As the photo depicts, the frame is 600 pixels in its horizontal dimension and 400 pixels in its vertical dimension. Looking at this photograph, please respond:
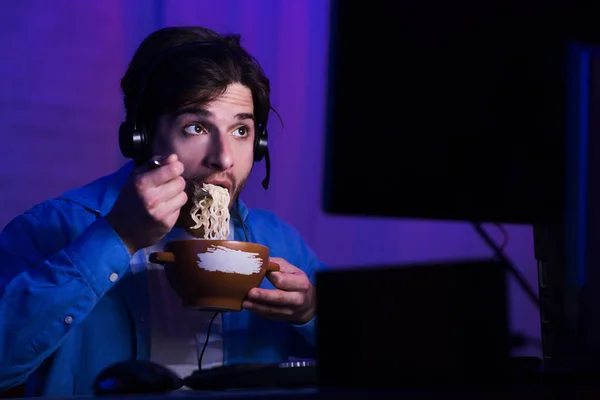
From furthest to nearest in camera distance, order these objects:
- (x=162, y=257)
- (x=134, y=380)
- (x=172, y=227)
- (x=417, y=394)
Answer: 1. (x=172, y=227)
2. (x=162, y=257)
3. (x=134, y=380)
4. (x=417, y=394)

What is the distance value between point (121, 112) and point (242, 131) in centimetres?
62

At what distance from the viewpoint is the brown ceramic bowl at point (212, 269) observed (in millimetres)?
971

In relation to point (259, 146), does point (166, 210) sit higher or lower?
lower

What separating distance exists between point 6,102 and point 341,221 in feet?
3.36

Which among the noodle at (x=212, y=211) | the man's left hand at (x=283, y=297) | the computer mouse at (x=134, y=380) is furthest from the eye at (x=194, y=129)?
the computer mouse at (x=134, y=380)

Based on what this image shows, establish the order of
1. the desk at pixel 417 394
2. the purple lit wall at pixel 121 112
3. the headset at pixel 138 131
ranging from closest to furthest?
the desk at pixel 417 394 → the headset at pixel 138 131 → the purple lit wall at pixel 121 112

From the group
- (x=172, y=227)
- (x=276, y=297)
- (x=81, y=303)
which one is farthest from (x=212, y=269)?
(x=172, y=227)

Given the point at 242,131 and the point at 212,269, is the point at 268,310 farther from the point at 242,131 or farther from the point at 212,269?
the point at 242,131

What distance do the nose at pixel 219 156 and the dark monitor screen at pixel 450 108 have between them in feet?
2.62

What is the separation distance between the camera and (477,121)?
676 mm

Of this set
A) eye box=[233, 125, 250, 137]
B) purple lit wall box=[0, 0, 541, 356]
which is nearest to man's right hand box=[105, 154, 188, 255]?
eye box=[233, 125, 250, 137]

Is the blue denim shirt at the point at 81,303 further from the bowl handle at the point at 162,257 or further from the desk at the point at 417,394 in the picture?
the desk at the point at 417,394

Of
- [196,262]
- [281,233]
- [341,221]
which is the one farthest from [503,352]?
[341,221]

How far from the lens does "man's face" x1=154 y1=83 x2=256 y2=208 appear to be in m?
1.42
